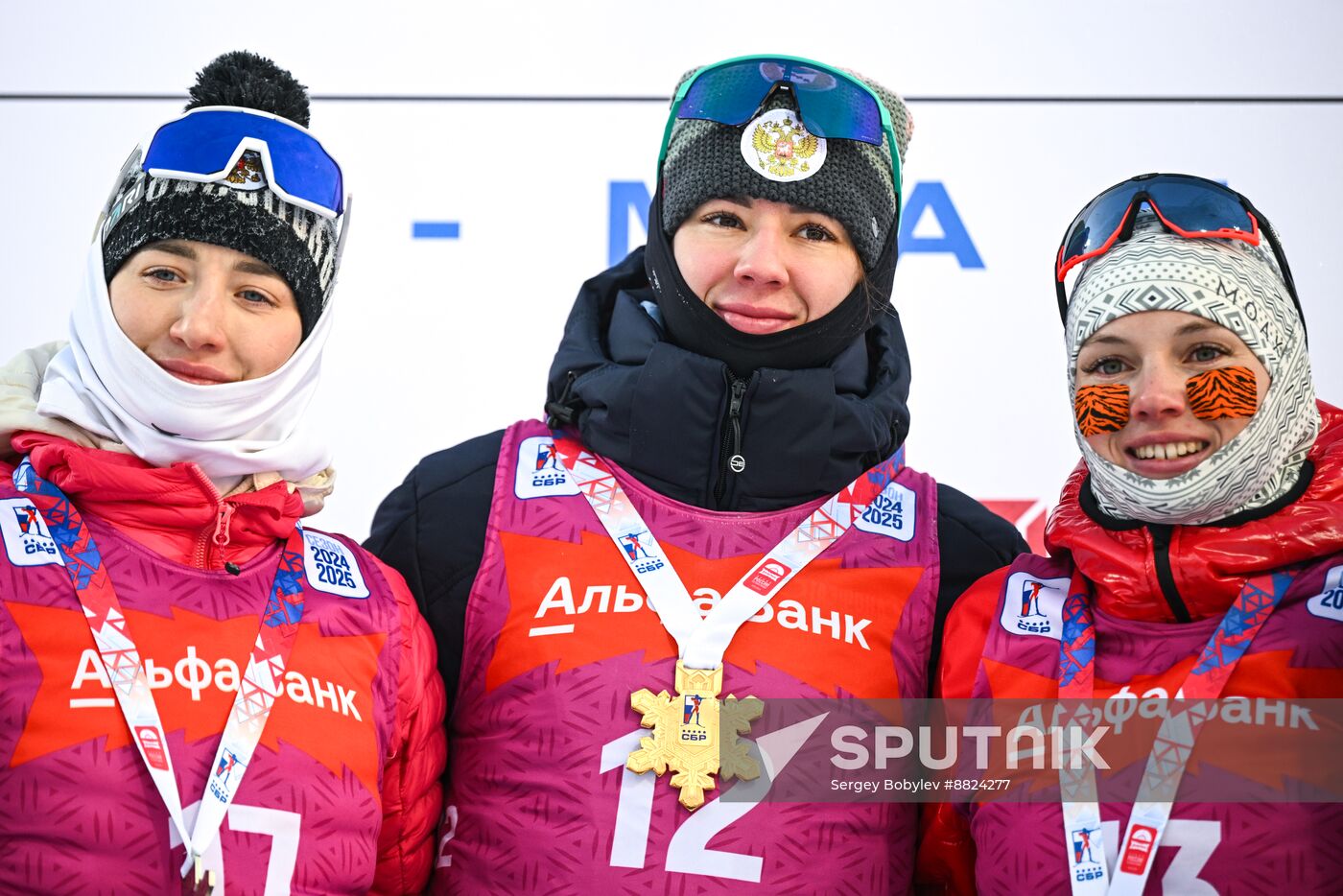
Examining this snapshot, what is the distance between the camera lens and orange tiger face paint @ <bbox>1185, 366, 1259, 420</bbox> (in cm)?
194

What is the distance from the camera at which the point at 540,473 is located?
2330 mm

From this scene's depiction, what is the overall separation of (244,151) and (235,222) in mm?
133

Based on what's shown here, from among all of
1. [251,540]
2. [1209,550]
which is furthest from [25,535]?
[1209,550]

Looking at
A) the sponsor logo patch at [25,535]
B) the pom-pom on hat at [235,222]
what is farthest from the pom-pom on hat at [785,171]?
the sponsor logo patch at [25,535]

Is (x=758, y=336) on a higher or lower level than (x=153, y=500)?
higher

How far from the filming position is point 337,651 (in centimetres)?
201

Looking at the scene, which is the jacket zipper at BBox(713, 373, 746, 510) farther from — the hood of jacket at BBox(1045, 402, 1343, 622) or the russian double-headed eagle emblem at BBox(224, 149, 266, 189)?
the russian double-headed eagle emblem at BBox(224, 149, 266, 189)

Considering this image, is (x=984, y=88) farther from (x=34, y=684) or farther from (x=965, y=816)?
(x=34, y=684)

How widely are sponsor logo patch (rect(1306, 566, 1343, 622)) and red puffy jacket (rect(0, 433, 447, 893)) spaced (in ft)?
4.06

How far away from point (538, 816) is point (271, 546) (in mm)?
547

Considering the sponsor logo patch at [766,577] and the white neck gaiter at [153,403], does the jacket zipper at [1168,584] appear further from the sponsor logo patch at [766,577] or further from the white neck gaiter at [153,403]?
the white neck gaiter at [153,403]

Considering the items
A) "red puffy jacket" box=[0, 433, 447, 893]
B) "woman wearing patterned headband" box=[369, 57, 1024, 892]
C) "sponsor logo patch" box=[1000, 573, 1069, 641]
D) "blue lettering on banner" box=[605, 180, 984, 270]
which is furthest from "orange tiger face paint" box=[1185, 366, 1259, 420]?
"blue lettering on banner" box=[605, 180, 984, 270]

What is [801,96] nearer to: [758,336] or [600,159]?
[758,336]

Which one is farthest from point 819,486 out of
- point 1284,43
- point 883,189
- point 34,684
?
point 1284,43
